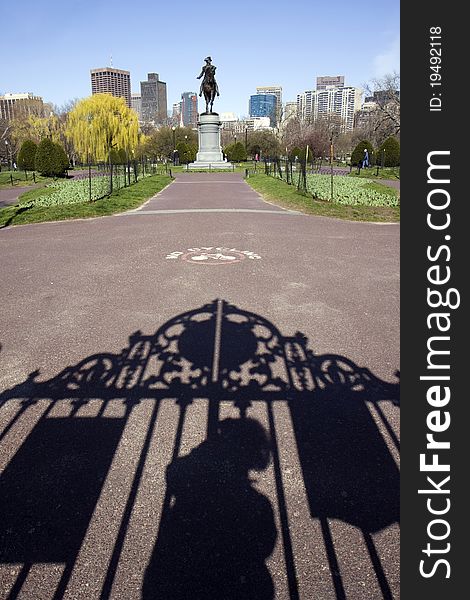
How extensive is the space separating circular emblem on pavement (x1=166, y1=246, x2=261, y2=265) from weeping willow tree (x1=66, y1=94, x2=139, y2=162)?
87.9 feet

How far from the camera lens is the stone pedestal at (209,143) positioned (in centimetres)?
5319

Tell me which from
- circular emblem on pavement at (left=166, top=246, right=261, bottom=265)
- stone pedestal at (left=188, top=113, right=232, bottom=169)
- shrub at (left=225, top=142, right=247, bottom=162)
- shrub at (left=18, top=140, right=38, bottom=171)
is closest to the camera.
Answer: circular emblem on pavement at (left=166, top=246, right=261, bottom=265)

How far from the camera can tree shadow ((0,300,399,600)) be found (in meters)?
2.71

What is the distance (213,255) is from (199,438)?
298 inches

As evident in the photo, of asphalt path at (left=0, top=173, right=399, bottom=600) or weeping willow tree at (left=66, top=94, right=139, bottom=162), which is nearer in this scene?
asphalt path at (left=0, top=173, right=399, bottom=600)

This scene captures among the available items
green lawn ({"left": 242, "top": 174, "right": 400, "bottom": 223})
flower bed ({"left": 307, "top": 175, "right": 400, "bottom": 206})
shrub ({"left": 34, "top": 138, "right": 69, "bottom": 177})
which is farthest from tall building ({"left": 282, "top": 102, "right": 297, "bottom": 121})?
green lawn ({"left": 242, "top": 174, "right": 400, "bottom": 223})

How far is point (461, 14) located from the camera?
1284 millimetres

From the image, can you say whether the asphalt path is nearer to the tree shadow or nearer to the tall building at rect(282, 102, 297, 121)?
the tree shadow

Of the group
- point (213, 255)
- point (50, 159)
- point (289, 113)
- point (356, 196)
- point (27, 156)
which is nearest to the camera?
point (213, 255)

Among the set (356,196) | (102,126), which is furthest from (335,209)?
(102,126)

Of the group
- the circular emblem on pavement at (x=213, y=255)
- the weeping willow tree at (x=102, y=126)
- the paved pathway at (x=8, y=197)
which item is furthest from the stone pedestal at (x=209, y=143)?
the circular emblem on pavement at (x=213, y=255)

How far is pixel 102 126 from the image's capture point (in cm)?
3619

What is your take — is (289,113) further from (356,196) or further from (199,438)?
(199,438)

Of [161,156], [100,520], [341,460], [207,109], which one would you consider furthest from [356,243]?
[161,156]
